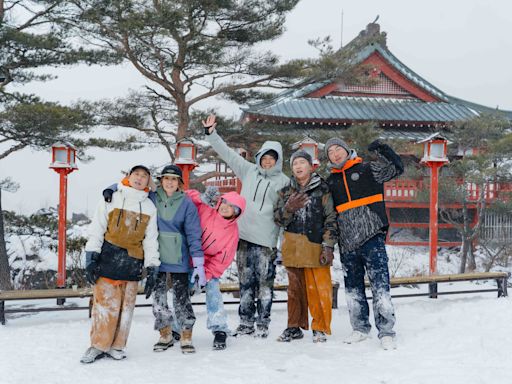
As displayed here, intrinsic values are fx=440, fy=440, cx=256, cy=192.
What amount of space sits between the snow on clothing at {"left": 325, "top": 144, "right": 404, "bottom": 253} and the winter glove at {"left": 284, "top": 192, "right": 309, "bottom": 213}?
281 mm

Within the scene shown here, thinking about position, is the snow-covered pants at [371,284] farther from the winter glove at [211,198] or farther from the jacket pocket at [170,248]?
the jacket pocket at [170,248]

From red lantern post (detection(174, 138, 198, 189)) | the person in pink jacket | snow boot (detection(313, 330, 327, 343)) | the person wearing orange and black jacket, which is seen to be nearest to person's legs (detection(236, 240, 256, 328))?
the person in pink jacket

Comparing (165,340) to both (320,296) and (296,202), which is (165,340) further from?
(296,202)

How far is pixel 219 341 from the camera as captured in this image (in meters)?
3.52

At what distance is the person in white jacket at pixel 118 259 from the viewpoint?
3229 mm

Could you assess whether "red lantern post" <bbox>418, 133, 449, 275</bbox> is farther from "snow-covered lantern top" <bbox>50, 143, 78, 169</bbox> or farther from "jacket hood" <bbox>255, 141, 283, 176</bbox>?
"snow-covered lantern top" <bbox>50, 143, 78, 169</bbox>

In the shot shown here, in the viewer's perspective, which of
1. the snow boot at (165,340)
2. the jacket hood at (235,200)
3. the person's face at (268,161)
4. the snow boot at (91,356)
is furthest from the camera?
the person's face at (268,161)

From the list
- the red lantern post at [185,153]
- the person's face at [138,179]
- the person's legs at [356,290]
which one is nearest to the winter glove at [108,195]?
the person's face at [138,179]

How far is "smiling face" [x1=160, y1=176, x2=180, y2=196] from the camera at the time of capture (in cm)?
348

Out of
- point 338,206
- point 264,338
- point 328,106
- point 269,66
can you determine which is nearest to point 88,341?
point 264,338

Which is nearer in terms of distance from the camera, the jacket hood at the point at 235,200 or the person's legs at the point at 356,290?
the jacket hood at the point at 235,200

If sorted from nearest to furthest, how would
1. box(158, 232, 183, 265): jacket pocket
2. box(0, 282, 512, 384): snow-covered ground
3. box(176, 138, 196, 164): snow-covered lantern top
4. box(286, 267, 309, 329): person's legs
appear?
box(0, 282, 512, 384): snow-covered ground → box(158, 232, 183, 265): jacket pocket → box(286, 267, 309, 329): person's legs → box(176, 138, 196, 164): snow-covered lantern top

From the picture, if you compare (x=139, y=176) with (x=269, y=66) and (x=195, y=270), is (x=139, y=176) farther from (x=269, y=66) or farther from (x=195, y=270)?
(x=269, y=66)

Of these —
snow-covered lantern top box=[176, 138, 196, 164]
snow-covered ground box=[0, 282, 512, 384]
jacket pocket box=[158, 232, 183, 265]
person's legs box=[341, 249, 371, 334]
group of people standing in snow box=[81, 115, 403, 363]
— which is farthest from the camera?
snow-covered lantern top box=[176, 138, 196, 164]
